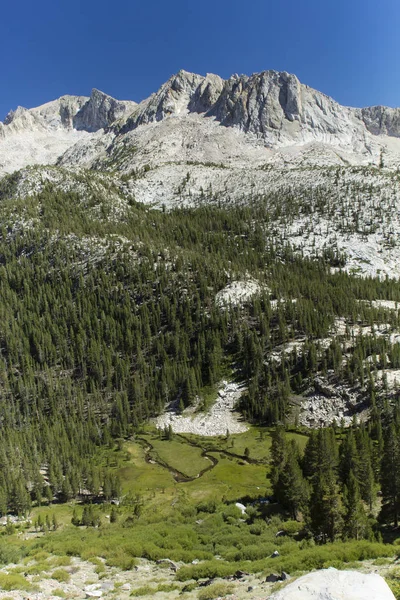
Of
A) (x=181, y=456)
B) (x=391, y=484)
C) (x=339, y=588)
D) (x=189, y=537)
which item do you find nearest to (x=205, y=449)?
(x=181, y=456)

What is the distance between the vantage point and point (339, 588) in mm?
13977

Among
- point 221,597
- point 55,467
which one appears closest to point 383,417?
point 55,467

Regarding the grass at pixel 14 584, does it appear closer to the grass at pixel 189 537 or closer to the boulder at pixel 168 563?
the grass at pixel 189 537

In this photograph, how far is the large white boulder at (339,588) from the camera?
1355cm

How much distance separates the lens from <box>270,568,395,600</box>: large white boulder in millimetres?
13555

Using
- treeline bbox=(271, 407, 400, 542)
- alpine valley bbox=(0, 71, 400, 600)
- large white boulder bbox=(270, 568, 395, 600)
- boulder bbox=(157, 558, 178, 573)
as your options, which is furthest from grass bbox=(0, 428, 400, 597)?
large white boulder bbox=(270, 568, 395, 600)

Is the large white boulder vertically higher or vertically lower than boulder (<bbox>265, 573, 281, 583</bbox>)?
higher

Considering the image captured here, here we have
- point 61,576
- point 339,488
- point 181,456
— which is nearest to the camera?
point 61,576

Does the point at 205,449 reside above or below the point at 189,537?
below

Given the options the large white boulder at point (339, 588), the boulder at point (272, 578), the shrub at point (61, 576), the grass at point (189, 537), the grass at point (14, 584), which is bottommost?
the grass at point (189, 537)

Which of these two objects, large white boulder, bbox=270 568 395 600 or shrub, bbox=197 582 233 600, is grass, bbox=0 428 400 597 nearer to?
shrub, bbox=197 582 233 600

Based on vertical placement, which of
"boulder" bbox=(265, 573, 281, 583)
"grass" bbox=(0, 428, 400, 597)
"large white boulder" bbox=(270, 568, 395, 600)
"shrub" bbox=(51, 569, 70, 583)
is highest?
"large white boulder" bbox=(270, 568, 395, 600)

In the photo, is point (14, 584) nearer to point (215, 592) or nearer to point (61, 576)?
point (61, 576)

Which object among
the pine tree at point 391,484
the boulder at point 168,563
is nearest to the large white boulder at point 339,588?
the boulder at point 168,563
